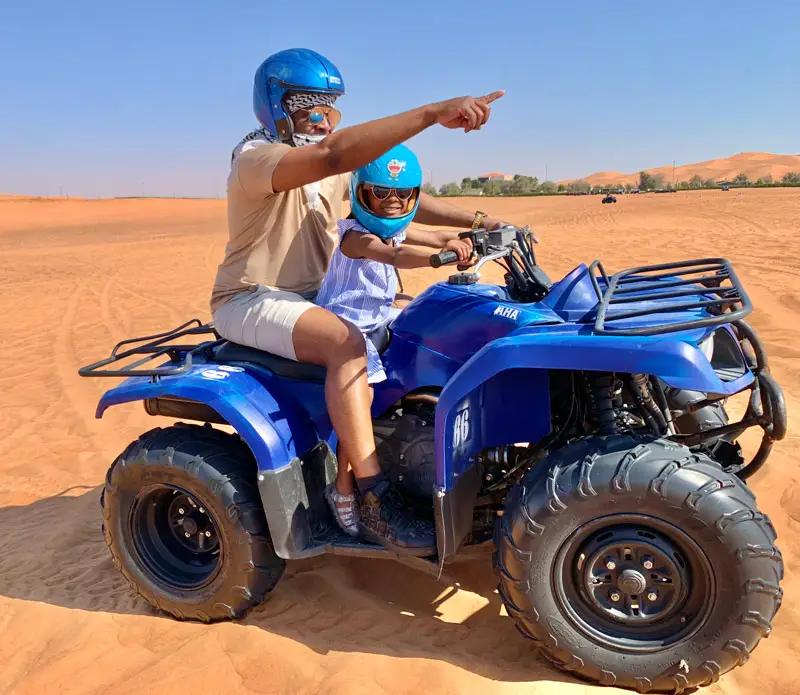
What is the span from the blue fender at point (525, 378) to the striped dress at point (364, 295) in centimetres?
54

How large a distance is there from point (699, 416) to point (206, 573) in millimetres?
2518

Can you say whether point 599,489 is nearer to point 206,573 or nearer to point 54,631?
point 206,573

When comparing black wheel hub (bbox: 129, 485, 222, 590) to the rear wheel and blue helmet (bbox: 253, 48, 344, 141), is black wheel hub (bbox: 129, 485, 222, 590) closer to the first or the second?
the rear wheel

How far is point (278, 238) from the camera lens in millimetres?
3350

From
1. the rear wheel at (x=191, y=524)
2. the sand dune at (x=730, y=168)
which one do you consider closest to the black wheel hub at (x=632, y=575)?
the rear wheel at (x=191, y=524)

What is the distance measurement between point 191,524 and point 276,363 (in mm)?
882

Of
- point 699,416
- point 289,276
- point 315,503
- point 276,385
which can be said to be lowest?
point 315,503

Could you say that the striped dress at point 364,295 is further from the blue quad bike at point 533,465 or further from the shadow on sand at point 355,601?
the shadow on sand at point 355,601

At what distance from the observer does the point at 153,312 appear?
1145cm

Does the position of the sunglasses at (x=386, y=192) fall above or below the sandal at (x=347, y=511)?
above

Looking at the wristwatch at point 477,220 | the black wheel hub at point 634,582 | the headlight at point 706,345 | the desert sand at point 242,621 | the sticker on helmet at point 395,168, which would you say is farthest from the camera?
the wristwatch at point 477,220

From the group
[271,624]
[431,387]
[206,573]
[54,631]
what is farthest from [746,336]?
[54,631]

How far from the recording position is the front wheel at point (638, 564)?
2.47m

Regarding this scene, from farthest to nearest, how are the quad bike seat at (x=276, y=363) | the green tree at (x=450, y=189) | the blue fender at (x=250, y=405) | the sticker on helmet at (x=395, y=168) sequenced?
the green tree at (x=450, y=189) → the quad bike seat at (x=276, y=363) → the blue fender at (x=250, y=405) → the sticker on helmet at (x=395, y=168)
